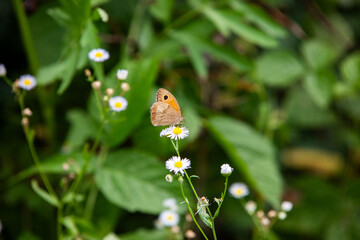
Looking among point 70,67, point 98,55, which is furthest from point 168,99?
point 70,67

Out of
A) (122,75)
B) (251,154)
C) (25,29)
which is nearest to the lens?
(122,75)

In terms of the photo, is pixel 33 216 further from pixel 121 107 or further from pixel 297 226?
pixel 297 226

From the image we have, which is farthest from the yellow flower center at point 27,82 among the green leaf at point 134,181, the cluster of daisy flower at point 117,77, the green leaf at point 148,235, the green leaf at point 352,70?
the green leaf at point 352,70

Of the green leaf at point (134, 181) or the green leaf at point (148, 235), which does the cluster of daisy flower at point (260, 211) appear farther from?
the green leaf at point (148, 235)

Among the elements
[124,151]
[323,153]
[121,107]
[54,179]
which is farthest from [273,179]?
[323,153]

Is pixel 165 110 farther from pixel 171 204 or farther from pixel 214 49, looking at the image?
pixel 214 49

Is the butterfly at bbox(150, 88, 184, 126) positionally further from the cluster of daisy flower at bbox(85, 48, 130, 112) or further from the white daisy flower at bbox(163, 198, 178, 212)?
the white daisy flower at bbox(163, 198, 178, 212)

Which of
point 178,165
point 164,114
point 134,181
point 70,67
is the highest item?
point 70,67
